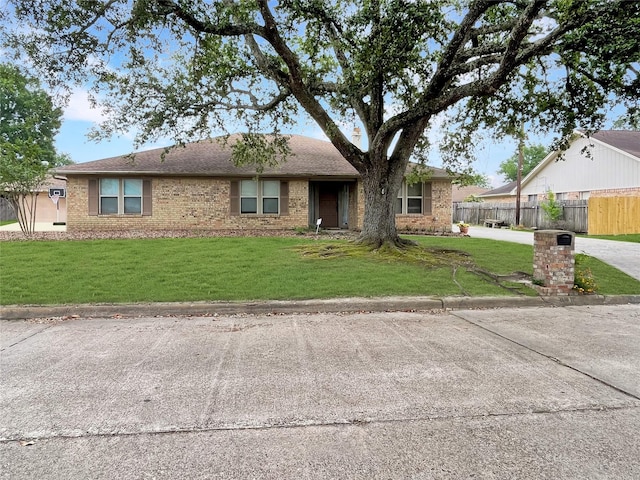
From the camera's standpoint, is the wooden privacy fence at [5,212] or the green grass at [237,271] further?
the wooden privacy fence at [5,212]

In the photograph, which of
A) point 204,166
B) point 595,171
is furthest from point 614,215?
point 204,166

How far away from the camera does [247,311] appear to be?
6762 millimetres

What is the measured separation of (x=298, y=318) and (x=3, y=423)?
3871 mm

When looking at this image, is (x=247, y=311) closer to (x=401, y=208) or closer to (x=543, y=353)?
(x=543, y=353)

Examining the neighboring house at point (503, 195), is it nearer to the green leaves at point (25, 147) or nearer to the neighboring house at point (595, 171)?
the neighboring house at point (595, 171)

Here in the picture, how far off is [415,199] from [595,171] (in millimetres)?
15720

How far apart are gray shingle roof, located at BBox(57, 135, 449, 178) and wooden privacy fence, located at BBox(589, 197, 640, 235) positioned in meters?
10.2

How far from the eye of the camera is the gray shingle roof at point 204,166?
17406 mm

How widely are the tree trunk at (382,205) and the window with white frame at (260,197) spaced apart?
7.54 metres

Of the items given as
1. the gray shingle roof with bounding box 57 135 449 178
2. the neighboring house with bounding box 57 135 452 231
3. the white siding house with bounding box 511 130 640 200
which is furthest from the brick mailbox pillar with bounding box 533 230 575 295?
the white siding house with bounding box 511 130 640 200

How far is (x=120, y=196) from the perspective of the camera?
58.6 ft

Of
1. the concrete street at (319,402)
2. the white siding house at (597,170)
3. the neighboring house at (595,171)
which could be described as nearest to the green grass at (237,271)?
the concrete street at (319,402)

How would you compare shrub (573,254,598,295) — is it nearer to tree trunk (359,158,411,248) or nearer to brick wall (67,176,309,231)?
tree trunk (359,158,411,248)

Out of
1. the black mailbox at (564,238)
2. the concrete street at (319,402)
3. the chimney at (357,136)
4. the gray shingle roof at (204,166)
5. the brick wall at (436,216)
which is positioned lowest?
the concrete street at (319,402)
